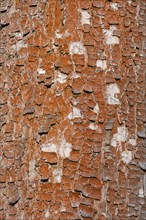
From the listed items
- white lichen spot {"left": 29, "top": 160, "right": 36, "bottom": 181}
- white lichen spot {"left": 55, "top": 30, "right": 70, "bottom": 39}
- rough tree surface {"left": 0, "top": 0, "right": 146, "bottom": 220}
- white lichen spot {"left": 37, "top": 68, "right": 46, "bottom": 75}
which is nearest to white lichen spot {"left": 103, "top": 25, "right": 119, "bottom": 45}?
rough tree surface {"left": 0, "top": 0, "right": 146, "bottom": 220}

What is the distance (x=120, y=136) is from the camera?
189 centimetres

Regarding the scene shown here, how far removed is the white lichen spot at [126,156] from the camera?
6.17 ft

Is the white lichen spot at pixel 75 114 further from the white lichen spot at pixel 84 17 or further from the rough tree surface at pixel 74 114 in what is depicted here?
the white lichen spot at pixel 84 17

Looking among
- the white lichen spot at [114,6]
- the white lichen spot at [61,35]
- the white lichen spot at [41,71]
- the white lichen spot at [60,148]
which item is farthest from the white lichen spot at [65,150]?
the white lichen spot at [114,6]

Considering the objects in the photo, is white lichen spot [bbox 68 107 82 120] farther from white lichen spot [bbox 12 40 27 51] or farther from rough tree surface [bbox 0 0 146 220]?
white lichen spot [bbox 12 40 27 51]

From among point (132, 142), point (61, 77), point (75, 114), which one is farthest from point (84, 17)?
point (132, 142)

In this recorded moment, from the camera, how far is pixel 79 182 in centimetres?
183

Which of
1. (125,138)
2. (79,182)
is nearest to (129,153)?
(125,138)

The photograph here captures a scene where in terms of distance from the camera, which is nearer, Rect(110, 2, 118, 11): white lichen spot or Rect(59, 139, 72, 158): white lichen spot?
Rect(59, 139, 72, 158): white lichen spot

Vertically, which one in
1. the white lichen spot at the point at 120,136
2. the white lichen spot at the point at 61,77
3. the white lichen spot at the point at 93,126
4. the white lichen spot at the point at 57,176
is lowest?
the white lichen spot at the point at 57,176

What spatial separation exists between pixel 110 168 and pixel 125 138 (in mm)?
114

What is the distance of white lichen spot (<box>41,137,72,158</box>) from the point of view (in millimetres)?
1843

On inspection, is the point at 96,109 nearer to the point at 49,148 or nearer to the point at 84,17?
the point at 49,148

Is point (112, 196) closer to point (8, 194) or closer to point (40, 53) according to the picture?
point (8, 194)
